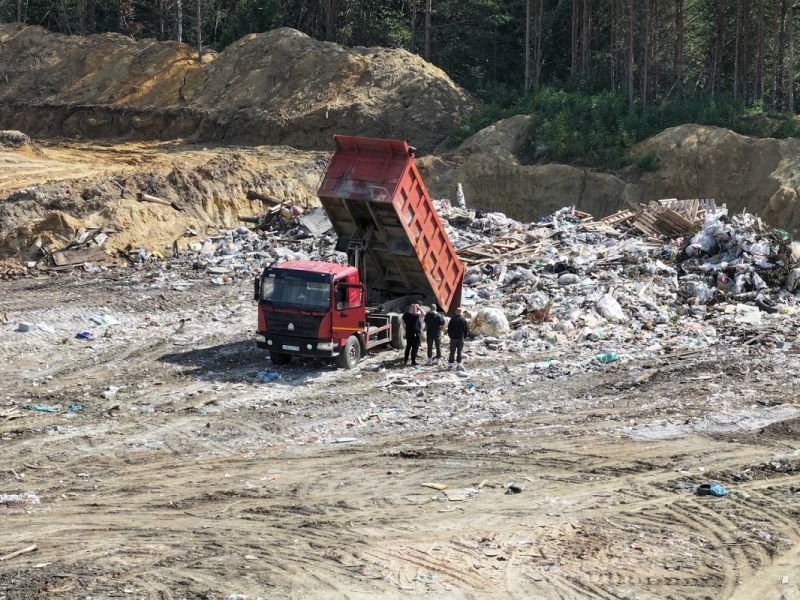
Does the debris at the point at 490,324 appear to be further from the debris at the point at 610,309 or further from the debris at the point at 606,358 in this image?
the debris at the point at 606,358

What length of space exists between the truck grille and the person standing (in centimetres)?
193

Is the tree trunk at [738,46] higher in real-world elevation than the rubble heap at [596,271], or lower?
higher

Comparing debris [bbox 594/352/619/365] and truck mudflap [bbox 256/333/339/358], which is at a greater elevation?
truck mudflap [bbox 256/333/339/358]

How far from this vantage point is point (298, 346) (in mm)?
17047

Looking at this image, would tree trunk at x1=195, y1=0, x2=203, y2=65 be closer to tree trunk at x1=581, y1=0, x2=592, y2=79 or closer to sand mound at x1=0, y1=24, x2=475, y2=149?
sand mound at x1=0, y1=24, x2=475, y2=149

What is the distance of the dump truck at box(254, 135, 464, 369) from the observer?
55.8 ft

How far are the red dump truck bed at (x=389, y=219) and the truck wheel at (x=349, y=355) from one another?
1788 millimetres

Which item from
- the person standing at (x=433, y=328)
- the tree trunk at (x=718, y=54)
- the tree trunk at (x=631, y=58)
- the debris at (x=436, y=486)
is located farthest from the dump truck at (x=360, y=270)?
the tree trunk at (x=718, y=54)

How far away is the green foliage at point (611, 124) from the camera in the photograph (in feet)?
110

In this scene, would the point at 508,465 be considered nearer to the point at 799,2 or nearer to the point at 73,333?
the point at 73,333

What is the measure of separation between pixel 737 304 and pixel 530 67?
24164 millimetres

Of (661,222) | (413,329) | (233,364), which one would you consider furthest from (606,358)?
(661,222)

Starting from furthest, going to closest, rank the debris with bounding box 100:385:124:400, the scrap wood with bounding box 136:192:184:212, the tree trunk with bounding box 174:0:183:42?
the tree trunk with bounding box 174:0:183:42
the scrap wood with bounding box 136:192:184:212
the debris with bounding box 100:385:124:400

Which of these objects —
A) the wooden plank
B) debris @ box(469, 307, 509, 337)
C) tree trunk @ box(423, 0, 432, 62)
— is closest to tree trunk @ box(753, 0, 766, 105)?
tree trunk @ box(423, 0, 432, 62)
